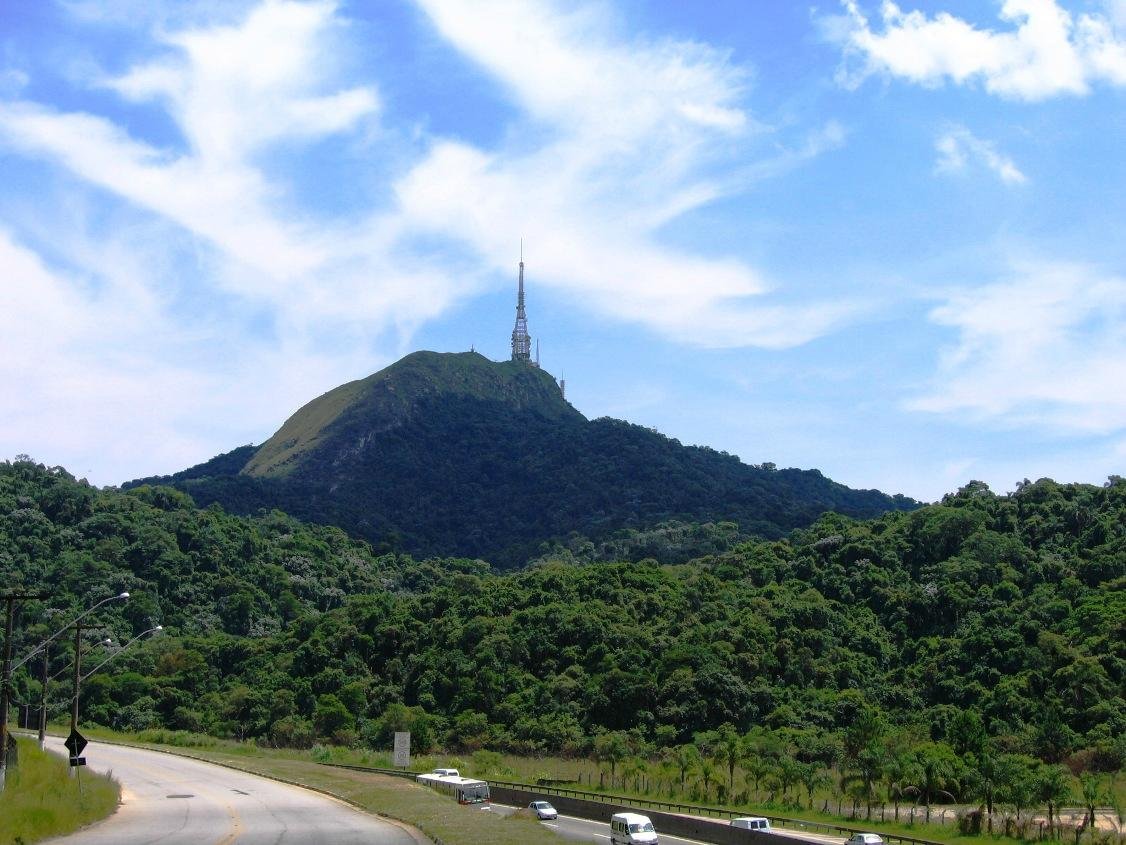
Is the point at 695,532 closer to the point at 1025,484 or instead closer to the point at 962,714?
the point at 1025,484

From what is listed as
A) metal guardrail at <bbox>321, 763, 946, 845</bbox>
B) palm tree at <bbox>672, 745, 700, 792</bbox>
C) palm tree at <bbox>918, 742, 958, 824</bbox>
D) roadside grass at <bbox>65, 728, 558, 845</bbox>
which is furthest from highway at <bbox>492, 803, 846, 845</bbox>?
palm tree at <bbox>672, 745, 700, 792</bbox>

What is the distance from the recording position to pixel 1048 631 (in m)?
91.0

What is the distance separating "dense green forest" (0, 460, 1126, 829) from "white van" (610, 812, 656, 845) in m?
24.5

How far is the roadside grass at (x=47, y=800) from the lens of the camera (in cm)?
3225

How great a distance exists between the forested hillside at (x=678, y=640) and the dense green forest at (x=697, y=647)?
0.78ft

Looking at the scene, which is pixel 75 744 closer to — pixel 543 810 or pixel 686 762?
pixel 543 810

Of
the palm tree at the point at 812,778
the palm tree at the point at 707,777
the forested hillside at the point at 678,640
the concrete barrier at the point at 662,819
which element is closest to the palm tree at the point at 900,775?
the palm tree at the point at 812,778

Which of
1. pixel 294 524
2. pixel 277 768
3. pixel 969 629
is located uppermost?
pixel 294 524

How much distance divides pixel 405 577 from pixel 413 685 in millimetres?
70004

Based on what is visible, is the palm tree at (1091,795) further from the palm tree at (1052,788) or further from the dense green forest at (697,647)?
the dense green forest at (697,647)

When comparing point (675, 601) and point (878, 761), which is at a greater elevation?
point (675, 601)

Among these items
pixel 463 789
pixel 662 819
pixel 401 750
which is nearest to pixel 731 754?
pixel 401 750

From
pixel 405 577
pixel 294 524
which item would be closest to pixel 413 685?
pixel 405 577

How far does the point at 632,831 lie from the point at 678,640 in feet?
213
